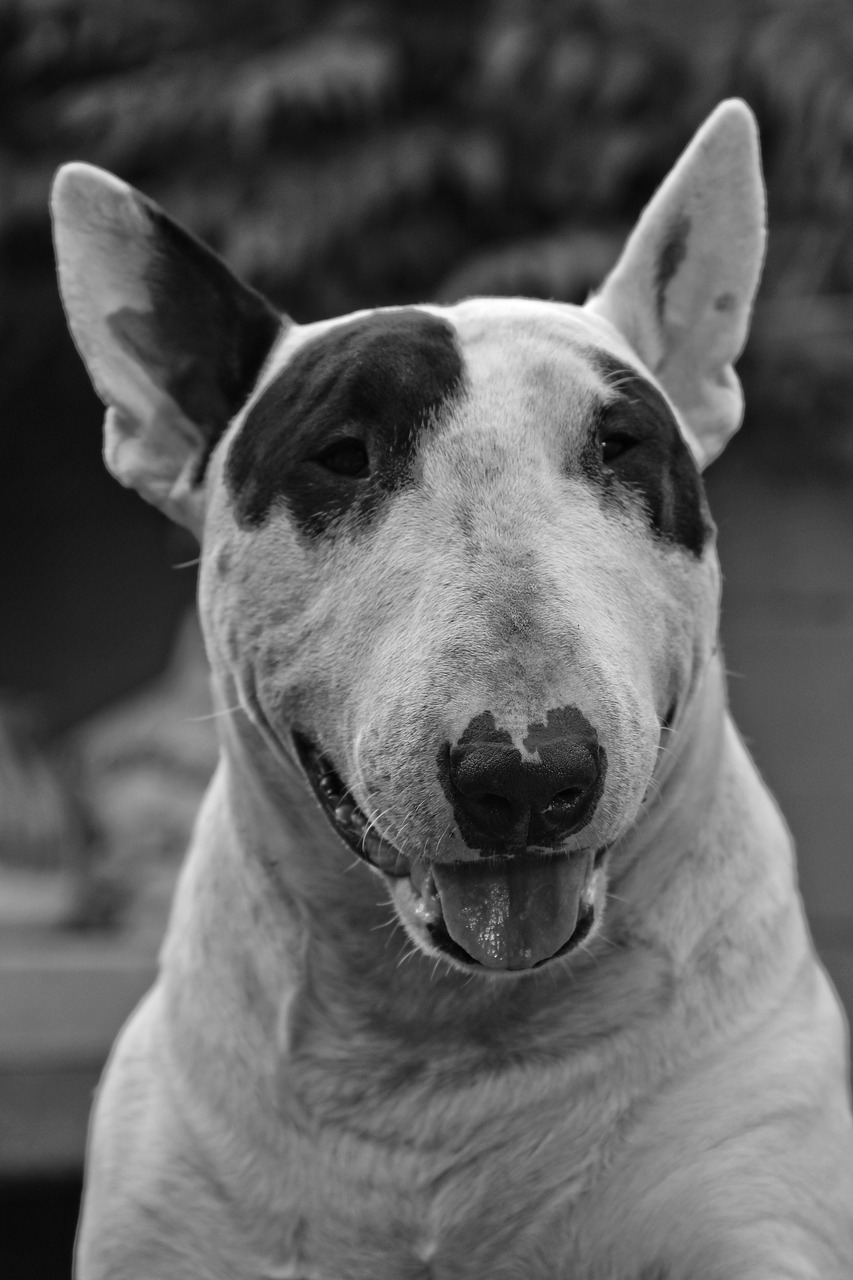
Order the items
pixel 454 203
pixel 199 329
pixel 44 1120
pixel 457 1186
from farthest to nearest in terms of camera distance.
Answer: pixel 454 203, pixel 44 1120, pixel 199 329, pixel 457 1186

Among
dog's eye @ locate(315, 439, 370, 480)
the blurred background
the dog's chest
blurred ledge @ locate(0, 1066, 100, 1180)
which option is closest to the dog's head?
dog's eye @ locate(315, 439, 370, 480)

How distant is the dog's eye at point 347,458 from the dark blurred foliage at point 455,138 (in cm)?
343

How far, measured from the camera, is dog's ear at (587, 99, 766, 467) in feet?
7.02

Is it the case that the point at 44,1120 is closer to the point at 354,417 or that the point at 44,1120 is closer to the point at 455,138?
the point at 354,417

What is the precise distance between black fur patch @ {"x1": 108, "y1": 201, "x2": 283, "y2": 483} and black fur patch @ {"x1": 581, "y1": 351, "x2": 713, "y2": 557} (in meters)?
0.49

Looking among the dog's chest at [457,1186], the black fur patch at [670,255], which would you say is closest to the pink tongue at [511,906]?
the dog's chest at [457,1186]

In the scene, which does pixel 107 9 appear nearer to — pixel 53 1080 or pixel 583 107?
pixel 583 107

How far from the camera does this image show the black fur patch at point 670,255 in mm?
2166

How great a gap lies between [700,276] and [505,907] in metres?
1.00

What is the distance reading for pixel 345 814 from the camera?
5.94ft

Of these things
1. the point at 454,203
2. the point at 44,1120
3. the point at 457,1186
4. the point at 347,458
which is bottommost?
the point at 44,1120

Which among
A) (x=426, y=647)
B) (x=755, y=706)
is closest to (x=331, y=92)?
(x=755, y=706)

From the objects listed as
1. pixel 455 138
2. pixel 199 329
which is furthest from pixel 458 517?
pixel 455 138

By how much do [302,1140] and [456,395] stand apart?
90 centimetres
